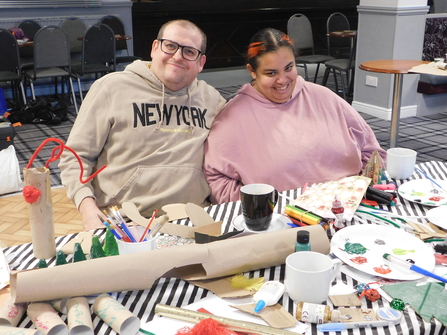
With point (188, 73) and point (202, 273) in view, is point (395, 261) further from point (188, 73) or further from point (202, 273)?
point (188, 73)

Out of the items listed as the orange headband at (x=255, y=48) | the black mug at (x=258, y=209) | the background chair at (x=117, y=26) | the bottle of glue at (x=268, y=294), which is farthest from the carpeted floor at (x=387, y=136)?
the bottle of glue at (x=268, y=294)

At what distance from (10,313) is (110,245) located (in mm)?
230

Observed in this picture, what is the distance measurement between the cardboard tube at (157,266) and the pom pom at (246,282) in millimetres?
16

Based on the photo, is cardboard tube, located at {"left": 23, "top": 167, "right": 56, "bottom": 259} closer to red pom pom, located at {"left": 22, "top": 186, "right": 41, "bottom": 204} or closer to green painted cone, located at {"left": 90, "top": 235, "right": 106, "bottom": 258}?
red pom pom, located at {"left": 22, "top": 186, "right": 41, "bottom": 204}

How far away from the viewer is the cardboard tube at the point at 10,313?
82 centimetres

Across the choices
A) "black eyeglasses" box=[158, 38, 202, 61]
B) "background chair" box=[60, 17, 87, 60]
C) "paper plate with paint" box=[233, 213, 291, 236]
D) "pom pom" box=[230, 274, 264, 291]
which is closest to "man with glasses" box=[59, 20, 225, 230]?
"black eyeglasses" box=[158, 38, 202, 61]

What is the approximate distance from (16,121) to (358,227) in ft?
15.5

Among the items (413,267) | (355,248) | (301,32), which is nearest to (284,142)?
(355,248)

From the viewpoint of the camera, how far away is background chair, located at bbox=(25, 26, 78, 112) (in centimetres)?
498

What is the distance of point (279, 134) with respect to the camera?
5.69ft

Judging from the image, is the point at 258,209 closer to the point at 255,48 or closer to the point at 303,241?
the point at 303,241

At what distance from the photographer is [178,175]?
65.5 inches

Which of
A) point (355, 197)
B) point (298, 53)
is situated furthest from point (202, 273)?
point (298, 53)

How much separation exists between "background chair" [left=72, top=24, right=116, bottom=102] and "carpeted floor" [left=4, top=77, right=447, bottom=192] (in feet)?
1.86
